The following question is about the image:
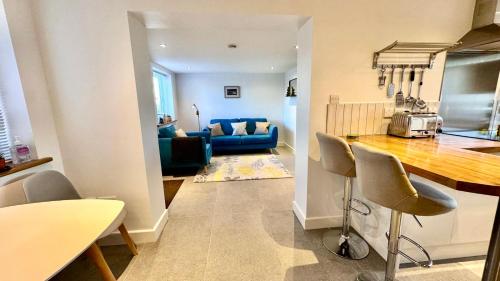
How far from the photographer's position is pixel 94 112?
170 centimetres

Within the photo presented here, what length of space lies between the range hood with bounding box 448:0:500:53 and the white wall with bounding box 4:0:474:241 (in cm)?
6

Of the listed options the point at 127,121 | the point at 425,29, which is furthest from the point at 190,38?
the point at 425,29

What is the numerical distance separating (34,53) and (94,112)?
1.89ft

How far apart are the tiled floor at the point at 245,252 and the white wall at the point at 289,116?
299cm

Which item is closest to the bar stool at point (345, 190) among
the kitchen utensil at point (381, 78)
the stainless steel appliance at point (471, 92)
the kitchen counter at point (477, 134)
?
the kitchen utensil at point (381, 78)

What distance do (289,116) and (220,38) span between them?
3278mm

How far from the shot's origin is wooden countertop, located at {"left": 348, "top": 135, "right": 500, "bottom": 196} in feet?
2.73

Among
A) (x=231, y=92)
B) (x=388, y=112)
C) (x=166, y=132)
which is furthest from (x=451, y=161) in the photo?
(x=231, y=92)

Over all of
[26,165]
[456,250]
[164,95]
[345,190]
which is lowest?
[456,250]

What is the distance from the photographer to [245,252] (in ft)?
5.84

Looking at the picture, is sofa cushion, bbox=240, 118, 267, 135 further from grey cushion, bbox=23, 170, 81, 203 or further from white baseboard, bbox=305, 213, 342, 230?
grey cushion, bbox=23, 170, 81, 203

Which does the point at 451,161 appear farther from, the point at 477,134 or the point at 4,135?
the point at 4,135

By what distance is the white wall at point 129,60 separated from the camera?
158cm

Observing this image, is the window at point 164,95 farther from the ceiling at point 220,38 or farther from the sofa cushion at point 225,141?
the sofa cushion at point 225,141
